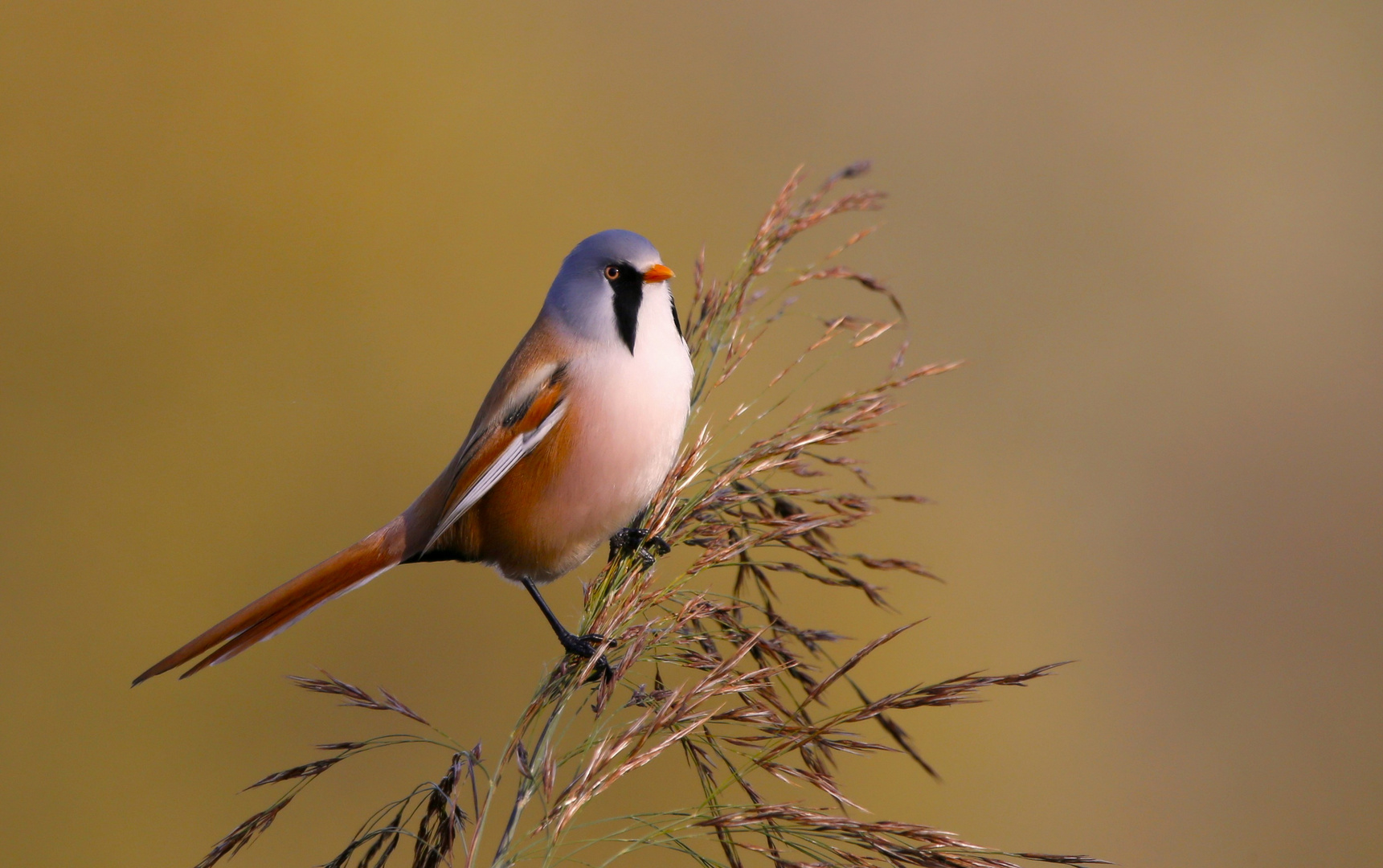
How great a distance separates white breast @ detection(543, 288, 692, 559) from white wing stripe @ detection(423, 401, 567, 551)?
0.16 feet

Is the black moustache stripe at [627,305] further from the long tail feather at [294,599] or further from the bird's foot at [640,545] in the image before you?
the long tail feather at [294,599]

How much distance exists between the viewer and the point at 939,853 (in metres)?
1.42

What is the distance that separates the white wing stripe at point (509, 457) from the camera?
215 cm

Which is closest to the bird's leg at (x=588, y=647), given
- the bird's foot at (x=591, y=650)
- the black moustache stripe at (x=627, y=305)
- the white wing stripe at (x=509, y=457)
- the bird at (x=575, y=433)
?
the bird's foot at (x=591, y=650)

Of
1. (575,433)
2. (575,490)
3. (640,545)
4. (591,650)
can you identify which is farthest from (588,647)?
(575,433)

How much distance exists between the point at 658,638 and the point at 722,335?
2.62 ft

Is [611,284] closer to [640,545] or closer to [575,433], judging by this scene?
[575,433]

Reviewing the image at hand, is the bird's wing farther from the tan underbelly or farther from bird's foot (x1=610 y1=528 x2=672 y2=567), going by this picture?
bird's foot (x1=610 y1=528 x2=672 y2=567)

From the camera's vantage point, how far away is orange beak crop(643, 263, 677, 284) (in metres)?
2.12

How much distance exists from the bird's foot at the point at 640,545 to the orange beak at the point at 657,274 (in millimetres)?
556

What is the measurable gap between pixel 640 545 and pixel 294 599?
690mm

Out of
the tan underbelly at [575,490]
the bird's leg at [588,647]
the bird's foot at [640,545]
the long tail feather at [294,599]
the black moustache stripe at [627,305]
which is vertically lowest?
the bird's leg at [588,647]

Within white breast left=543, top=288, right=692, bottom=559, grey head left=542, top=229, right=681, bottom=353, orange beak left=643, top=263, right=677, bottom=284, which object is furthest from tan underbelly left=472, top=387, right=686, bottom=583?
orange beak left=643, top=263, right=677, bottom=284

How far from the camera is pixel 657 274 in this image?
2.13m
